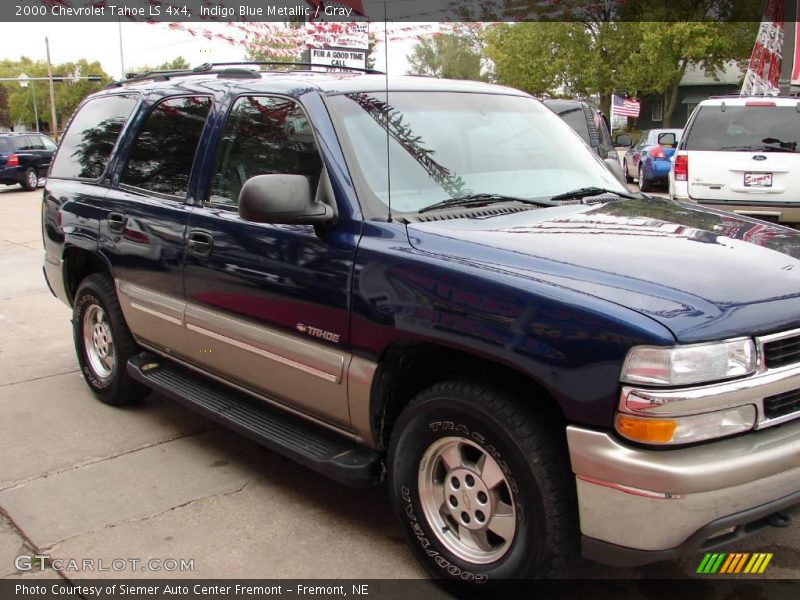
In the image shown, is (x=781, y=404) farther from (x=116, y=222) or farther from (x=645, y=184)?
(x=645, y=184)

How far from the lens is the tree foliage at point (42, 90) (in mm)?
81731

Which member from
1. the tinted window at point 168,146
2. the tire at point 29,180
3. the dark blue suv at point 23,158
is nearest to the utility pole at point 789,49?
the tinted window at point 168,146

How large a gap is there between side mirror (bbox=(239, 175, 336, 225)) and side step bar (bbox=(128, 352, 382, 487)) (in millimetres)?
943

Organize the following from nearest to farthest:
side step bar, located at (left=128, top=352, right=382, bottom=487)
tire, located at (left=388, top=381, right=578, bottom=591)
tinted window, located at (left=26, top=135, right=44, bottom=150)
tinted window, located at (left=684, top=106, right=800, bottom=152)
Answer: tire, located at (left=388, top=381, right=578, bottom=591) → side step bar, located at (left=128, top=352, right=382, bottom=487) → tinted window, located at (left=684, top=106, right=800, bottom=152) → tinted window, located at (left=26, top=135, right=44, bottom=150)

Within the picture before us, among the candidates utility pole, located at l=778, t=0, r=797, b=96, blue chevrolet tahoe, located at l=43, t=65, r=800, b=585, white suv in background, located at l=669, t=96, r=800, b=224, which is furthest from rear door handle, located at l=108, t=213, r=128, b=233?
utility pole, located at l=778, t=0, r=797, b=96

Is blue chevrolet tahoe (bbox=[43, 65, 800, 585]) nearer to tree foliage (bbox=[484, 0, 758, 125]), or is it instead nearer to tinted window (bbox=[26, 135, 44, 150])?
tinted window (bbox=[26, 135, 44, 150])

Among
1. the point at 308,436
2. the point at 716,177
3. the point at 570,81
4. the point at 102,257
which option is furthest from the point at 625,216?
the point at 570,81

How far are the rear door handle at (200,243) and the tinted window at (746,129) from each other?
761cm

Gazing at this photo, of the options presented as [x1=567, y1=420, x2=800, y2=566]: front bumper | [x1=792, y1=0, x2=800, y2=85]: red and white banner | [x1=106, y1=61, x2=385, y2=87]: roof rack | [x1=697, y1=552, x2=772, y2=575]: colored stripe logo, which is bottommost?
[x1=697, y1=552, x2=772, y2=575]: colored stripe logo

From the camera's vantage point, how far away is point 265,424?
3574 mm

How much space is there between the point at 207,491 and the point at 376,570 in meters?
1.12

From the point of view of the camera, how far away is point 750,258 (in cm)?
272

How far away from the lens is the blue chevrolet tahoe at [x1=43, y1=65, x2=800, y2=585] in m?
2.28

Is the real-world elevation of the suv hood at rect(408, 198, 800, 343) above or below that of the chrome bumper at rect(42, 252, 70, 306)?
above
